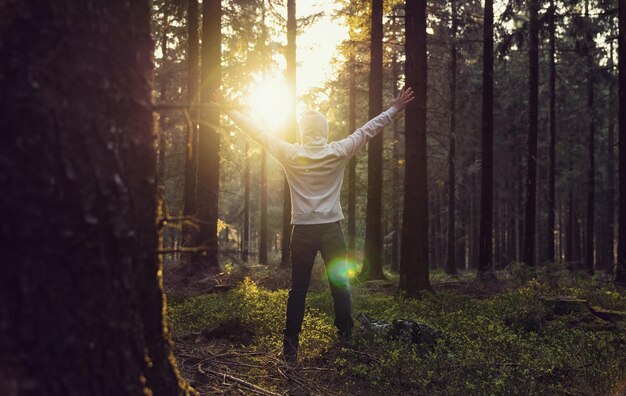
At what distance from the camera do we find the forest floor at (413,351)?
4.25 m

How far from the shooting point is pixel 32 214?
1.61 metres

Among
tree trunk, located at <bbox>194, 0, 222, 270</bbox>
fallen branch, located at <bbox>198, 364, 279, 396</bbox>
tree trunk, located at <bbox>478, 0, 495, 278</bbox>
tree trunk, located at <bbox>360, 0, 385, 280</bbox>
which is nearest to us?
fallen branch, located at <bbox>198, 364, 279, 396</bbox>

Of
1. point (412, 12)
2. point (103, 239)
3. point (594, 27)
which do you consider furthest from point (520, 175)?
point (103, 239)

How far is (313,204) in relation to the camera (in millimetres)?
5215

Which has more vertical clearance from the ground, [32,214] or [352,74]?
[352,74]

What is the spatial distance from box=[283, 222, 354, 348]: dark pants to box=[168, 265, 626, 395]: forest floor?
0.41m

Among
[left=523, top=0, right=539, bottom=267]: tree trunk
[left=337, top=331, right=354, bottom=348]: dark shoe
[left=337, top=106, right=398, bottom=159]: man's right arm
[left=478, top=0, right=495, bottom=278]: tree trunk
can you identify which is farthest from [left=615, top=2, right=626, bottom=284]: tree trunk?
→ [left=337, top=106, right=398, bottom=159]: man's right arm

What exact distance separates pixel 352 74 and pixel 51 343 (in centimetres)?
2332

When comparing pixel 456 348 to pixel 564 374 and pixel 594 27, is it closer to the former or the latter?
pixel 564 374

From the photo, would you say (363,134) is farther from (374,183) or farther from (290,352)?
(374,183)

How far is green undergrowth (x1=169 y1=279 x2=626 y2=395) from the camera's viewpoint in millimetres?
4344

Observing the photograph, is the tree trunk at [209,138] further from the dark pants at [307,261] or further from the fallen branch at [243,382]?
the fallen branch at [243,382]

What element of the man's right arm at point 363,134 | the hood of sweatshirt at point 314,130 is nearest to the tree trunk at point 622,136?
the man's right arm at point 363,134

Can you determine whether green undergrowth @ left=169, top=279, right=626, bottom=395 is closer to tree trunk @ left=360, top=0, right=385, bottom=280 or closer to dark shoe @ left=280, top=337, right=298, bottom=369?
dark shoe @ left=280, top=337, right=298, bottom=369
